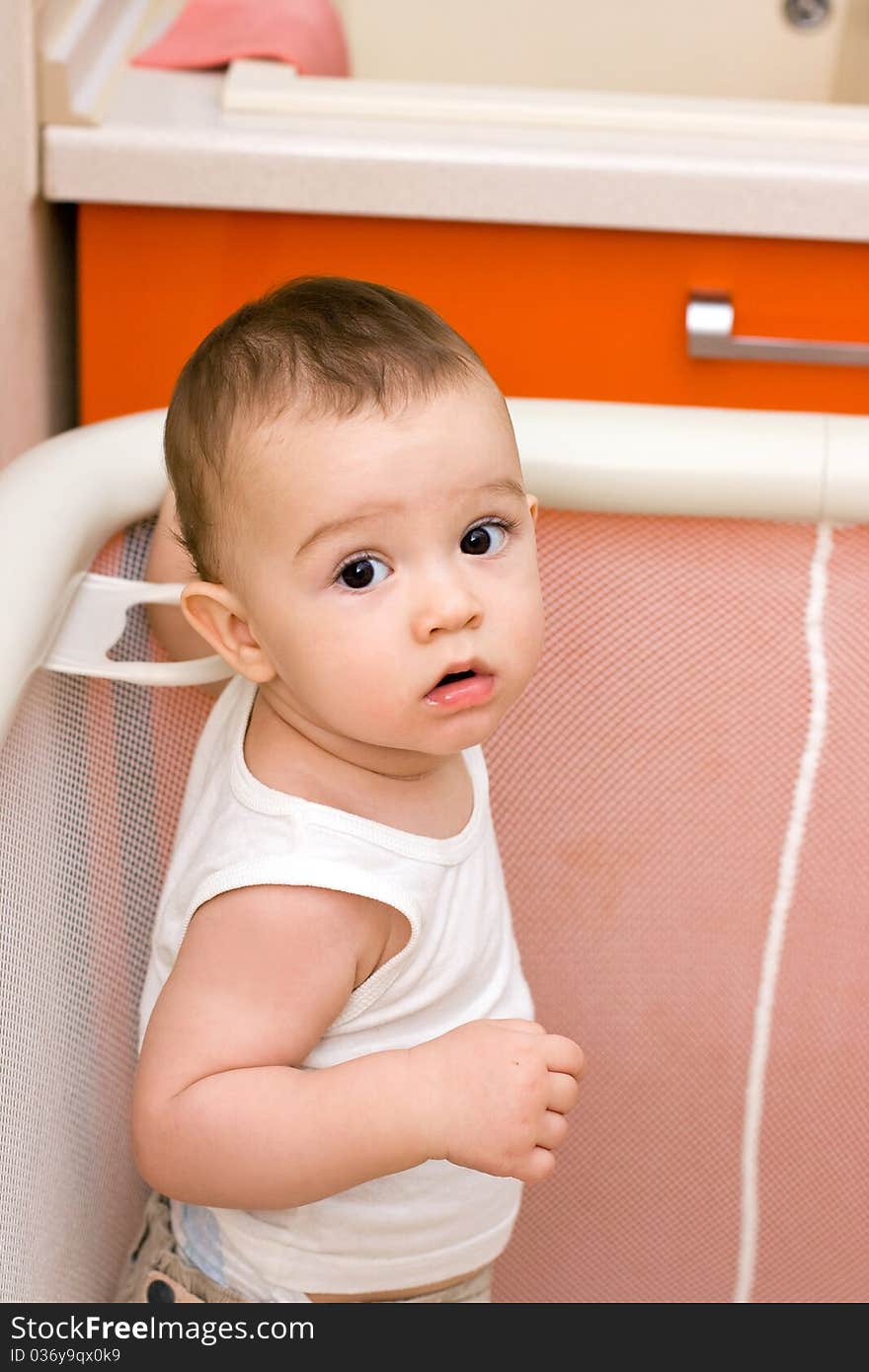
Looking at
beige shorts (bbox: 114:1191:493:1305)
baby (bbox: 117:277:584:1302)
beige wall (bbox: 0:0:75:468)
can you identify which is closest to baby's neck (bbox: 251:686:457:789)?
Result: baby (bbox: 117:277:584:1302)

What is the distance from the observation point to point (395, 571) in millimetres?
601

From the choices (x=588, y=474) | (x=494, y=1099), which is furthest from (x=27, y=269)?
(x=494, y=1099)

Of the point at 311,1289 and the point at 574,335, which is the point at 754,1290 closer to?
the point at 311,1289

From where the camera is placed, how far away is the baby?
584mm

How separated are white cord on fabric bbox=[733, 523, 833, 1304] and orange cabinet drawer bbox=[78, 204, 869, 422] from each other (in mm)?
307

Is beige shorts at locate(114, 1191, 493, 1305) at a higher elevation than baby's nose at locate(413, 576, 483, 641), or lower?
lower

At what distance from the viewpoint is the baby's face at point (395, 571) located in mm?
585

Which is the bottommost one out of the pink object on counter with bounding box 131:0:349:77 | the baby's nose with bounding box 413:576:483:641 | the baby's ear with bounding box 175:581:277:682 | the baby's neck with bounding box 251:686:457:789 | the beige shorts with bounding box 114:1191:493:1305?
the beige shorts with bounding box 114:1191:493:1305

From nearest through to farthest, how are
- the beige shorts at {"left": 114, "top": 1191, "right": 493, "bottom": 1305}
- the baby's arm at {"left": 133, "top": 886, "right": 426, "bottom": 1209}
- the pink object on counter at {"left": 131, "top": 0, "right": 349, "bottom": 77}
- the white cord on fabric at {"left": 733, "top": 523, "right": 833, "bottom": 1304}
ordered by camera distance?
the baby's arm at {"left": 133, "top": 886, "right": 426, "bottom": 1209}
the beige shorts at {"left": 114, "top": 1191, "right": 493, "bottom": 1305}
the white cord on fabric at {"left": 733, "top": 523, "right": 833, "bottom": 1304}
the pink object on counter at {"left": 131, "top": 0, "right": 349, "bottom": 77}

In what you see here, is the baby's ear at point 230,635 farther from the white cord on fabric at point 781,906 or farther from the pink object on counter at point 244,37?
the pink object on counter at point 244,37

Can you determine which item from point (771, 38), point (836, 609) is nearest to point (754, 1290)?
point (836, 609)

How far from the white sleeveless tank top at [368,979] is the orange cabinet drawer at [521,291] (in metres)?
0.41

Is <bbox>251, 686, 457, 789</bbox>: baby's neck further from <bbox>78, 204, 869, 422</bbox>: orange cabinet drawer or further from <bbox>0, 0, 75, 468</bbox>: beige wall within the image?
<bbox>78, 204, 869, 422</bbox>: orange cabinet drawer

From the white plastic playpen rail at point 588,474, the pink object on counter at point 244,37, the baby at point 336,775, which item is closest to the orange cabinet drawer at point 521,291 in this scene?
the pink object on counter at point 244,37
